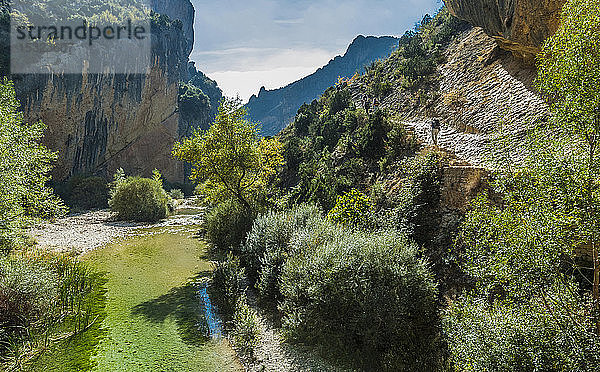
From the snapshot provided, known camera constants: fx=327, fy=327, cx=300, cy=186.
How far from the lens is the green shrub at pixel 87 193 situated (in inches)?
1654

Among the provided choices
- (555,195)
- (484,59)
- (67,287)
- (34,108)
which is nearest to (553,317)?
(555,195)

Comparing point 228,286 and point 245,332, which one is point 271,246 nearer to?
point 228,286

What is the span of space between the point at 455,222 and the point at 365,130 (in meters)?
9.41

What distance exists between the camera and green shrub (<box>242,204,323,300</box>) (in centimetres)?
1126

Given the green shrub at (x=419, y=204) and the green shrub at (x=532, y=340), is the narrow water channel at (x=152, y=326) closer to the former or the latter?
the green shrub at (x=532, y=340)

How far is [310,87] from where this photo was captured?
529 feet

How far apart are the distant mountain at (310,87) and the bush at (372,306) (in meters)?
139

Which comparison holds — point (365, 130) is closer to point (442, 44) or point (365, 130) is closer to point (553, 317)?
point (442, 44)

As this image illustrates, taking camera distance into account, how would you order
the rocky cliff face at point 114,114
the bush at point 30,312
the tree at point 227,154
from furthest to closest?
the rocky cliff face at point 114,114
the tree at point 227,154
the bush at point 30,312

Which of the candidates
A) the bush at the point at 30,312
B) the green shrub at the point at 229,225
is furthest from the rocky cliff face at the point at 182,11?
the bush at the point at 30,312

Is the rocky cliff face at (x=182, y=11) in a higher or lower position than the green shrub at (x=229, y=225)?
higher

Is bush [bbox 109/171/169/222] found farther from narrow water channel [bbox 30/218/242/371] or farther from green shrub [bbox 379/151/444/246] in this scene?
green shrub [bbox 379/151/444/246]

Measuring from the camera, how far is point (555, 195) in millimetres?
4840

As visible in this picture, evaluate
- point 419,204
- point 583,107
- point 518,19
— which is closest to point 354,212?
point 419,204
